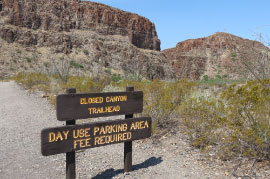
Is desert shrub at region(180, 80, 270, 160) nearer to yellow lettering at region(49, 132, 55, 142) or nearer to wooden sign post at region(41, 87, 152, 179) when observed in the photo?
wooden sign post at region(41, 87, 152, 179)

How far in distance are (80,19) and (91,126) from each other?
66.2m

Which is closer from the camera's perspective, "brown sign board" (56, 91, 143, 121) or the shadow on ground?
"brown sign board" (56, 91, 143, 121)

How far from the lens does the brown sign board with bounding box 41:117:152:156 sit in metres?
3.67

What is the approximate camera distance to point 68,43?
187 ft

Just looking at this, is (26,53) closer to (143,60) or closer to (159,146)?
(143,60)

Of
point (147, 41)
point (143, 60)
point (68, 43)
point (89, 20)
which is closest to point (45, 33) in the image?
point (68, 43)

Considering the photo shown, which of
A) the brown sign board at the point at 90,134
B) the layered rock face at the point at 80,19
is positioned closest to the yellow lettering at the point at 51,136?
the brown sign board at the point at 90,134

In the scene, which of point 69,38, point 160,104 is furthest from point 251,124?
point 69,38

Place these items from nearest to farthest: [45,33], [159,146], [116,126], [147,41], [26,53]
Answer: [116,126] → [159,146] → [26,53] → [45,33] → [147,41]

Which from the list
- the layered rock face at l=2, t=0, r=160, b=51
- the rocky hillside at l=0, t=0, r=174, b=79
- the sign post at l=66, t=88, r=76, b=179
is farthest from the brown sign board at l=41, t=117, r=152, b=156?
the layered rock face at l=2, t=0, r=160, b=51

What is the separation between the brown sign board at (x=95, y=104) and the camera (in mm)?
3878

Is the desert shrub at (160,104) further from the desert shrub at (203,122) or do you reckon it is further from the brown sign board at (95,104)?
the brown sign board at (95,104)

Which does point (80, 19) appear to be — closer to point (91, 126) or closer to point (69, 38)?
point (69, 38)

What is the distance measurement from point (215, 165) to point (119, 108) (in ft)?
6.57
